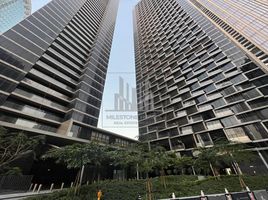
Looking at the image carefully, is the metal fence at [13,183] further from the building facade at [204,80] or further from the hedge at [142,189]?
the building facade at [204,80]

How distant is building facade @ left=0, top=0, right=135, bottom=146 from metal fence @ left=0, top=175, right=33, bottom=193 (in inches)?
253

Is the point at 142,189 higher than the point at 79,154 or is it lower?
lower

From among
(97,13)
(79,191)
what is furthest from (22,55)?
(97,13)

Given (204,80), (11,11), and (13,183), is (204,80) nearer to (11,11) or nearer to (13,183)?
(13,183)

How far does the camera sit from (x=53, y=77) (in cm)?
3434

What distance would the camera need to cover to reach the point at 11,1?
55.1m

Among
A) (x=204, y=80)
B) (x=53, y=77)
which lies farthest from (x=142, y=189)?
(x=204, y=80)

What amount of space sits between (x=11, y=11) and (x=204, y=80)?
79.1 meters

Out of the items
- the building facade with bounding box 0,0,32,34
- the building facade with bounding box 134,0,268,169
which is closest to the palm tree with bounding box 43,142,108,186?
the building facade with bounding box 134,0,268,169

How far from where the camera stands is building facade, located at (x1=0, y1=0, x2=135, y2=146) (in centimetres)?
2469

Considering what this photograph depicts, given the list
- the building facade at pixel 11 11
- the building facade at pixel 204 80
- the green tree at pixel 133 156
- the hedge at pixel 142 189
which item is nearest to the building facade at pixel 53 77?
the green tree at pixel 133 156

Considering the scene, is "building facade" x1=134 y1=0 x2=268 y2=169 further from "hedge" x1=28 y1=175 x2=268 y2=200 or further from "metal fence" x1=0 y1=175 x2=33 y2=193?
"metal fence" x1=0 y1=175 x2=33 y2=193

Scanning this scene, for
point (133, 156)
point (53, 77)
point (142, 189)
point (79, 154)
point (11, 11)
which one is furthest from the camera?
point (11, 11)

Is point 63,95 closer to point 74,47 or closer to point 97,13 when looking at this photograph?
point 74,47
